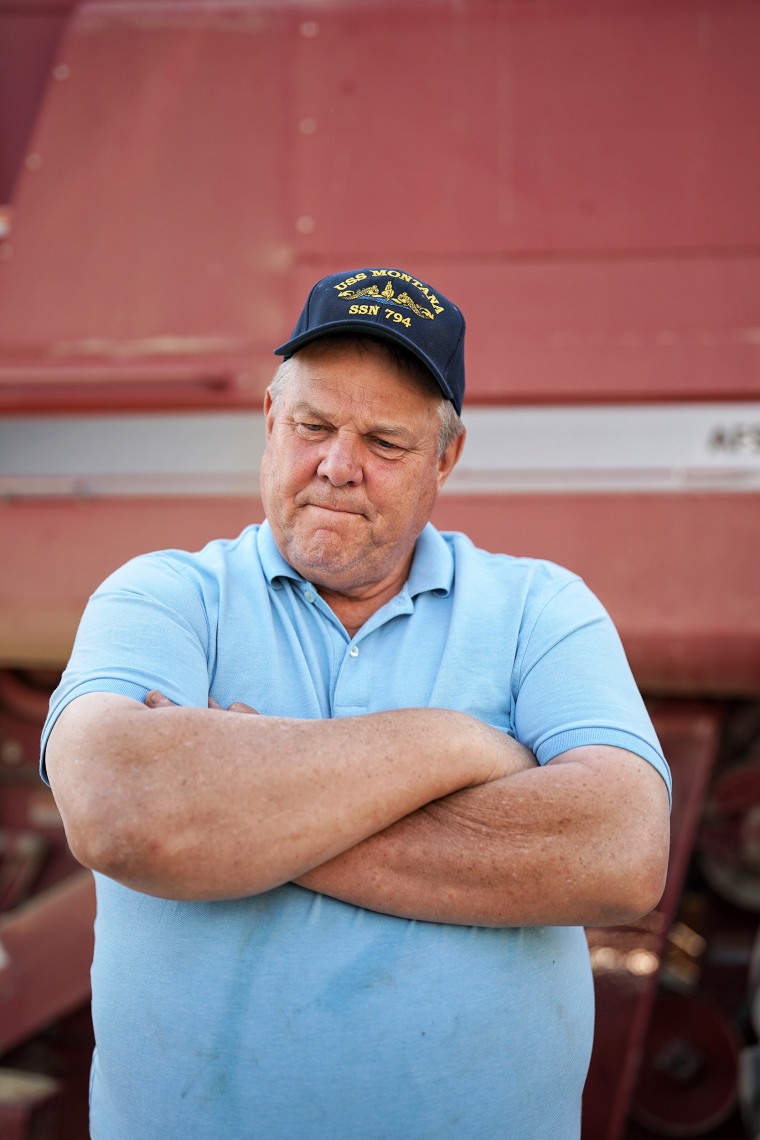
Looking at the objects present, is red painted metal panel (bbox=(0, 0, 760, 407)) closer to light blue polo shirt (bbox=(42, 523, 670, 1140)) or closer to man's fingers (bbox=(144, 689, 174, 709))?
light blue polo shirt (bbox=(42, 523, 670, 1140))

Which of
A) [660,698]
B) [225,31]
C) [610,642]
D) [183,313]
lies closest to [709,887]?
[660,698]

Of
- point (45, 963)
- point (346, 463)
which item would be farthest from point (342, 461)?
point (45, 963)

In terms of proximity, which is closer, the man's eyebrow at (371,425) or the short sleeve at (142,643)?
the short sleeve at (142,643)

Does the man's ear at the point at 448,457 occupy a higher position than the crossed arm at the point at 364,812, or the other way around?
the man's ear at the point at 448,457

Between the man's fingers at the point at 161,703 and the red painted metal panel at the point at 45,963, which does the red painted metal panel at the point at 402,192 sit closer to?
the red painted metal panel at the point at 45,963

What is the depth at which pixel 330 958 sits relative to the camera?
1.24 m

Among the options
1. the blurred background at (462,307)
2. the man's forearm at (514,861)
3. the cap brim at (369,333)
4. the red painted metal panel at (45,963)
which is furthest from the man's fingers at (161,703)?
the red painted metal panel at (45,963)

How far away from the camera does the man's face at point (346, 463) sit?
1.40 meters

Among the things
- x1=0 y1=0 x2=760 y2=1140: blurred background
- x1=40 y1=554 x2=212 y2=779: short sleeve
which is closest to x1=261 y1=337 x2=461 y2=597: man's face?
x1=40 y1=554 x2=212 y2=779: short sleeve

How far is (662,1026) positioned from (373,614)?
1897mm

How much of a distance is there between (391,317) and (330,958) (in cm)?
75

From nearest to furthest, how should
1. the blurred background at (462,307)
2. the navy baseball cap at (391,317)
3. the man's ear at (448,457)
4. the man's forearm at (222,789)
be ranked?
the man's forearm at (222,789) < the navy baseball cap at (391,317) < the man's ear at (448,457) < the blurred background at (462,307)

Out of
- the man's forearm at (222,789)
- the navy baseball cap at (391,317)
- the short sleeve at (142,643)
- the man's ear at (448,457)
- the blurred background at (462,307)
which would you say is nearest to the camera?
the man's forearm at (222,789)

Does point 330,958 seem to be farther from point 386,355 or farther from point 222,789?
point 386,355
